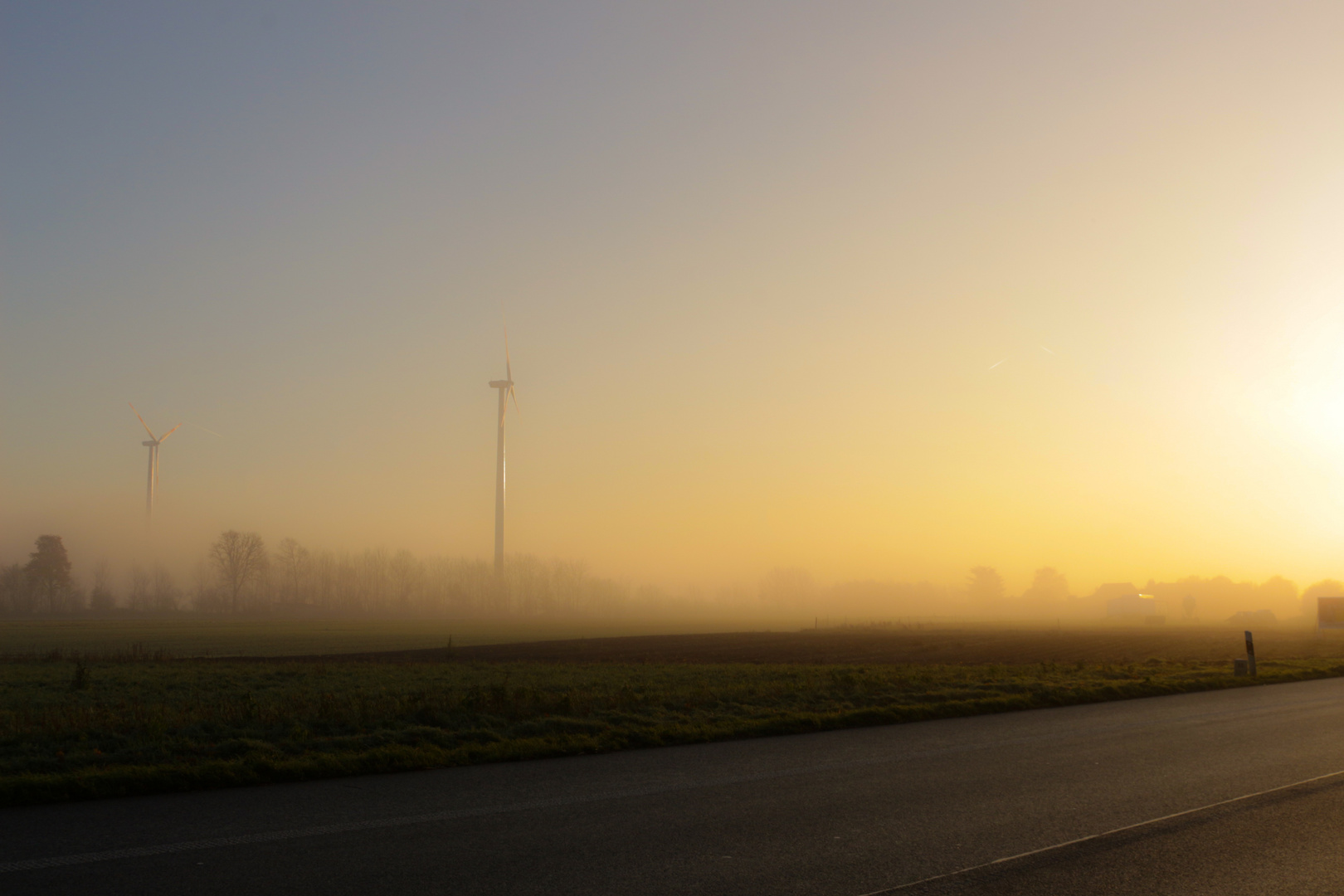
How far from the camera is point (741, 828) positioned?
29.5ft

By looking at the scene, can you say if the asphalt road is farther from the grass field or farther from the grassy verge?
the grass field

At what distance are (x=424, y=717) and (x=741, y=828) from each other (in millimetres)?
9460

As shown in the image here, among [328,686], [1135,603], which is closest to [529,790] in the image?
[328,686]

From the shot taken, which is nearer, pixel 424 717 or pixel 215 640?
pixel 424 717

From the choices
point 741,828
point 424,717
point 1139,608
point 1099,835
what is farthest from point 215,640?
point 1139,608

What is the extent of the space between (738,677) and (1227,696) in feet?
47.9

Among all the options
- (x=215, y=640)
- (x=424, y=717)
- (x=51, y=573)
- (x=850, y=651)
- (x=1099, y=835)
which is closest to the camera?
(x=1099, y=835)

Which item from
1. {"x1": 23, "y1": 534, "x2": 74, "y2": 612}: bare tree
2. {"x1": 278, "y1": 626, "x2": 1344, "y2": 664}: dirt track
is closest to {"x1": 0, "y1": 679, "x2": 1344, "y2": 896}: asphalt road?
{"x1": 278, "y1": 626, "x2": 1344, "y2": 664}: dirt track

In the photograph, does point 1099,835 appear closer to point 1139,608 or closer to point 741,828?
point 741,828

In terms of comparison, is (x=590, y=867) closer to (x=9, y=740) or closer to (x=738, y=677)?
(x=9, y=740)

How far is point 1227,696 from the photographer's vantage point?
22859 millimetres

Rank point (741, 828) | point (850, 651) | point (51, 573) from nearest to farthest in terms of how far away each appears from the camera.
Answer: point (741, 828), point (850, 651), point (51, 573)

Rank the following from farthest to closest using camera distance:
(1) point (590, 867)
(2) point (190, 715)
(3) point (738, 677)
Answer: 1. (3) point (738, 677)
2. (2) point (190, 715)
3. (1) point (590, 867)

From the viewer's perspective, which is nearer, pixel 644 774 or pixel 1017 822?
pixel 1017 822
